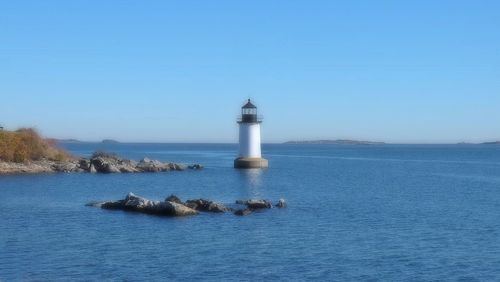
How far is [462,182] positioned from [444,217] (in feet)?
110

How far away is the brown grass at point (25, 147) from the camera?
7450 centimetres

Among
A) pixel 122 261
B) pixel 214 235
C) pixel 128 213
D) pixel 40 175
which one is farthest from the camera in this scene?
pixel 40 175

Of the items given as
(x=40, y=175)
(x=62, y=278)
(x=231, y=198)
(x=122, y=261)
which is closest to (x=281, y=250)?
(x=122, y=261)

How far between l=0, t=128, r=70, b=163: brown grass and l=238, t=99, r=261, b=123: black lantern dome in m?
23.4

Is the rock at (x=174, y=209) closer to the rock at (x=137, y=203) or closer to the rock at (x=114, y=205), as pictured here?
the rock at (x=137, y=203)

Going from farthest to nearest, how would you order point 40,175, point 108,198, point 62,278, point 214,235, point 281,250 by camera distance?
1. point 40,175
2. point 108,198
3. point 214,235
4. point 281,250
5. point 62,278

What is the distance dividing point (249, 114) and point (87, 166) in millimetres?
19316

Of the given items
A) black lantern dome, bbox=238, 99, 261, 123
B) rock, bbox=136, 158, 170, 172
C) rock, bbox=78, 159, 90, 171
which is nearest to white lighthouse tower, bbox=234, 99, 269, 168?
black lantern dome, bbox=238, 99, 261, 123

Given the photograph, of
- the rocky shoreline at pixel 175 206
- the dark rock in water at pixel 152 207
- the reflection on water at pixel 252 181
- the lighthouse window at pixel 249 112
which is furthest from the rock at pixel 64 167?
the dark rock in water at pixel 152 207

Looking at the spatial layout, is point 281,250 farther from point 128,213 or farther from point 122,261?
point 128,213

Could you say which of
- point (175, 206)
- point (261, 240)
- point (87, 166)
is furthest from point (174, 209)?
point (87, 166)

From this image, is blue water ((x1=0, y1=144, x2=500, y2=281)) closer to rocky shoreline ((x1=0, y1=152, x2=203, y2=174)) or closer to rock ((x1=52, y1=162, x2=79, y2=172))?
rocky shoreline ((x1=0, y1=152, x2=203, y2=174))

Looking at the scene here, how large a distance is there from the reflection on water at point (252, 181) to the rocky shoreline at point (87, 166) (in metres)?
10.4

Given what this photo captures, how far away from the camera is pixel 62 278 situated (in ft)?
76.9
